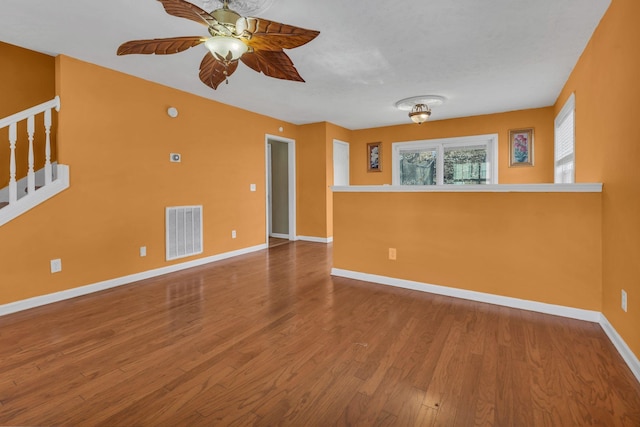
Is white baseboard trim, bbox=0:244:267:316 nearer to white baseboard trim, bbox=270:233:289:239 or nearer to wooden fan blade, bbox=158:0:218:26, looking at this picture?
white baseboard trim, bbox=270:233:289:239

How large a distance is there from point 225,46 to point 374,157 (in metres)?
5.28

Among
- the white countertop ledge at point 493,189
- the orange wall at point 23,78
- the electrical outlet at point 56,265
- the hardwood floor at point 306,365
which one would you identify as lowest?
the hardwood floor at point 306,365

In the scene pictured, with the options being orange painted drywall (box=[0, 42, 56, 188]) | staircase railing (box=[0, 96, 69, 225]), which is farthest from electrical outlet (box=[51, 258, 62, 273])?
orange painted drywall (box=[0, 42, 56, 188])

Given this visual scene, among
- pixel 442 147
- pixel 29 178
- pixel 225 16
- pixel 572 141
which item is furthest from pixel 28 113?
pixel 442 147

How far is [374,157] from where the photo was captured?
6.83 meters

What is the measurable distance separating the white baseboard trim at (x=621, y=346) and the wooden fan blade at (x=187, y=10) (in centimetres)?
305

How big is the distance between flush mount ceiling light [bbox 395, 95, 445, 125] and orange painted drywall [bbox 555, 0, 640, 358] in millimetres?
1913

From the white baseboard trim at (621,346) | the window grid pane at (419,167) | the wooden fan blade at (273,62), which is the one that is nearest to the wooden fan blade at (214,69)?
the wooden fan blade at (273,62)

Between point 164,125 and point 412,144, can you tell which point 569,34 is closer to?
point 412,144

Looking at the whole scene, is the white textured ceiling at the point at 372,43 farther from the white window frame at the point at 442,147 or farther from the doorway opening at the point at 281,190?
the doorway opening at the point at 281,190

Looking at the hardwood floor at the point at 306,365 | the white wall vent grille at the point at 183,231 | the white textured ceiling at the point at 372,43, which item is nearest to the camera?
the hardwood floor at the point at 306,365

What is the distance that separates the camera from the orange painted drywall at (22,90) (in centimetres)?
328

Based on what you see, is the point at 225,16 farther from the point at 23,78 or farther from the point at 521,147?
the point at 521,147

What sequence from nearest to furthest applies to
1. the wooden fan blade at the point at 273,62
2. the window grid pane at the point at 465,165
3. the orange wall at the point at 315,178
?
the wooden fan blade at the point at 273,62 → the window grid pane at the point at 465,165 → the orange wall at the point at 315,178
